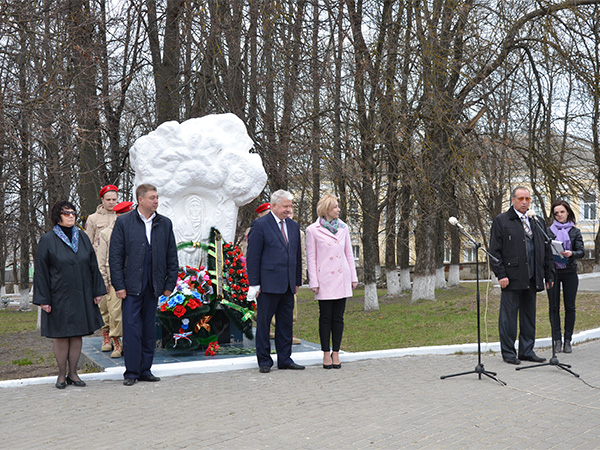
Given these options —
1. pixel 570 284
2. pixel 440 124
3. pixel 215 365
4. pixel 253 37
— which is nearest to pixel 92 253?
pixel 215 365

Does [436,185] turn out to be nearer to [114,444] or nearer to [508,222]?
[508,222]

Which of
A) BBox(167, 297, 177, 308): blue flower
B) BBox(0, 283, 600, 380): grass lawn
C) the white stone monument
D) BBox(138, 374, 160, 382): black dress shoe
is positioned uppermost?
the white stone monument

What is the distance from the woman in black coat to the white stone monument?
7.38 feet

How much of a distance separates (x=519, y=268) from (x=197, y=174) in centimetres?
405

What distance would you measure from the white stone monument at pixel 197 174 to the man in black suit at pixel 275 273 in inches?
67.6

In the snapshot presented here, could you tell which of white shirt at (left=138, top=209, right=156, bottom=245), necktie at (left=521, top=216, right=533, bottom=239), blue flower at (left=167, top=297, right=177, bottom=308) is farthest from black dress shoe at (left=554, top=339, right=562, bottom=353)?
white shirt at (left=138, top=209, right=156, bottom=245)

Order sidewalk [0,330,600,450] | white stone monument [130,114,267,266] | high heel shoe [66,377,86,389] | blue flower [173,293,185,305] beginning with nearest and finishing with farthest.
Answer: sidewalk [0,330,600,450] → high heel shoe [66,377,86,389] → blue flower [173,293,185,305] → white stone monument [130,114,267,266]

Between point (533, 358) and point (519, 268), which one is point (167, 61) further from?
point (533, 358)

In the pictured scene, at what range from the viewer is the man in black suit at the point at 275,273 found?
7.18 metres

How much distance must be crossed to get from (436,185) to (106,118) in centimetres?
755

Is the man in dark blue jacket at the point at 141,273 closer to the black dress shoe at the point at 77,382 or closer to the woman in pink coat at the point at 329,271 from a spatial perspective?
the black dress shoe at the point at 77,382

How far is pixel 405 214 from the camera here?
19.9m

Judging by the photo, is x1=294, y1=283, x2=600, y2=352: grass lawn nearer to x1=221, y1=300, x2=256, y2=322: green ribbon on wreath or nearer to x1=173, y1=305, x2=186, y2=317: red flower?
x1=221, y1=300, x2=256, y2=322: green ribbon on wreath

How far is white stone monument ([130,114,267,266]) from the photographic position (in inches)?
341
